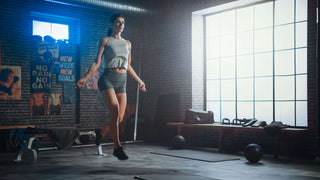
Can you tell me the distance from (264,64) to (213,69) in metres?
1.45

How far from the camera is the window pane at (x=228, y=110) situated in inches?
326

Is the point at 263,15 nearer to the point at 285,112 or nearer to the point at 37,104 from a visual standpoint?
the point at 285,112

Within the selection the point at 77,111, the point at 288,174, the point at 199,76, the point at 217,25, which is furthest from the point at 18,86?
the point at 288,174

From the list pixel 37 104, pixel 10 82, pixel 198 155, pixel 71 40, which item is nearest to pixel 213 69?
pixel 198 155

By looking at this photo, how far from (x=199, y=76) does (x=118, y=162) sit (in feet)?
12.0

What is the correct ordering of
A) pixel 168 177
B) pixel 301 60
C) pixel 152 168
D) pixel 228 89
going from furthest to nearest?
pixel 228 89, pixel 301 60, pixel 152 168, pixel 168 177

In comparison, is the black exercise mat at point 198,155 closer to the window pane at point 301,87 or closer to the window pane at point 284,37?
the window pane at point 301,87

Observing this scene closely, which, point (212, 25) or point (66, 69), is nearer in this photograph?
point (66, 69)

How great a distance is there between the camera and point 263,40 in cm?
777

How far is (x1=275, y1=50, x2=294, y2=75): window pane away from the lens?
23.7ft

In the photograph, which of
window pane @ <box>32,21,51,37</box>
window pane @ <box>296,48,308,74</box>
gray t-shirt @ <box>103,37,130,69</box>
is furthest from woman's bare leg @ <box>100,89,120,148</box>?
window pane @ <box>32,21,51,37</box>

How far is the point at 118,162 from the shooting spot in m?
6.09

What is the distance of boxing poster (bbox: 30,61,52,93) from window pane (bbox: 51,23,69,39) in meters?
0.72

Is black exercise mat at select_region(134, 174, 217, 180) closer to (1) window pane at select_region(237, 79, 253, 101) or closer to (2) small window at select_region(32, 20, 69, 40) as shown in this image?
(1) window pane at select_region(237, 79, 253, 101)
